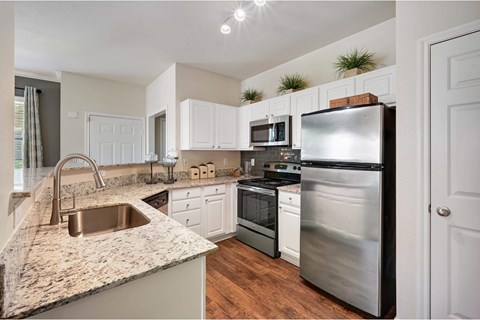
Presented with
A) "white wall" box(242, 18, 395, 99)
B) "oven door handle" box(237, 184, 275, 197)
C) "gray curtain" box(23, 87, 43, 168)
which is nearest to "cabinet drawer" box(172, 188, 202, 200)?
"oven door handle" box(237, 184, 275, 197)

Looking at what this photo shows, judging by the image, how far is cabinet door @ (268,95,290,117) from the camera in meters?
2.85

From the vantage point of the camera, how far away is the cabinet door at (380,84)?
1.96 meters

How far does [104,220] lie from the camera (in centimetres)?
167

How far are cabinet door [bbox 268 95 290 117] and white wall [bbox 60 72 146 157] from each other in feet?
9.99

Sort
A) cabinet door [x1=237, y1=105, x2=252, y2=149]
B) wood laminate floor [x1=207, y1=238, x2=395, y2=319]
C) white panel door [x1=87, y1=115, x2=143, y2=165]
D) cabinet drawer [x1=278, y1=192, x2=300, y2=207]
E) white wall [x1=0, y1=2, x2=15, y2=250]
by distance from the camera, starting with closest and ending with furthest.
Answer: white wall [x1=0, y1=2, x2=15, y2=250] → wood laminate floor [x1=207, y1=238, x2=395, y2=319] → cabinet drawer [x1=278, y1=192, x2=300, y2=207] → cabinet door [x1=237, y1=105, x2=252, y2=149] → white panel door [x1=87, y1=115, x2=143, y2=165]

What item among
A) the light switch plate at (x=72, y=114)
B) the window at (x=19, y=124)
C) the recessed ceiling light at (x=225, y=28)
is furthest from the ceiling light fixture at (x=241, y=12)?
the window at (x=19, y=124)

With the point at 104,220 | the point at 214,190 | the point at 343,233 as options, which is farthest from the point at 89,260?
the point at 214,190

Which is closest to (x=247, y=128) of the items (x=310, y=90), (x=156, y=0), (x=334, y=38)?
(x=310, y=90)

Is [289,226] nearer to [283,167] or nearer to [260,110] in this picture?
[283,167]

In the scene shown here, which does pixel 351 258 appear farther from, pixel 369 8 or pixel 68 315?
pixel 369 8

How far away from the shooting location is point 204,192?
2932 millimetres

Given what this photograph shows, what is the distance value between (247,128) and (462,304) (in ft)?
9.40

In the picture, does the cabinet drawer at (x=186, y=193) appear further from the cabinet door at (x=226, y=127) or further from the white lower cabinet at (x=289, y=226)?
the white lower cabinet at (x=289, y=226)

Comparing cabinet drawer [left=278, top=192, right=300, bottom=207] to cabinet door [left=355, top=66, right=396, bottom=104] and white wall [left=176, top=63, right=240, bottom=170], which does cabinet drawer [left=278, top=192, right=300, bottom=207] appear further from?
white wall [left=176, top=63, right=240, bottom=170]
